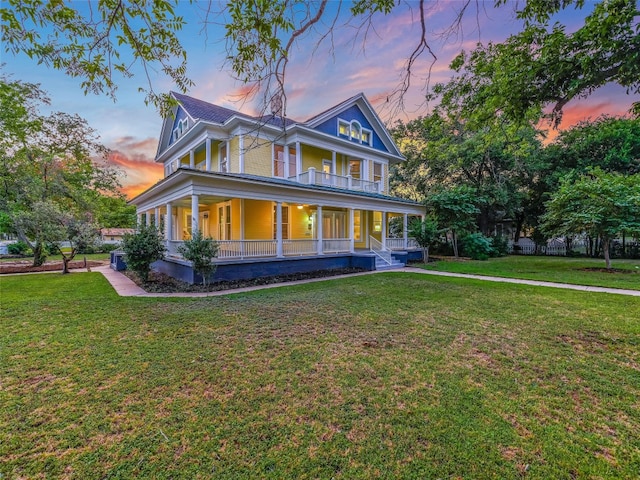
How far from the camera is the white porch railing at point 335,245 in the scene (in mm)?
14477

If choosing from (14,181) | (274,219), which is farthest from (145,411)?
(14,181)

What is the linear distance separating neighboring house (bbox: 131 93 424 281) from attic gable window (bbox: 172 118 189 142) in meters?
0.06

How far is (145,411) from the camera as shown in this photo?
9.64 feet

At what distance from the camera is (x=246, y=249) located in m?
12.0

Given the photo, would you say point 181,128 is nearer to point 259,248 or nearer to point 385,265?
point 259,248

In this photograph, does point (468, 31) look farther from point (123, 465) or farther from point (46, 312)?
point (46, 312)

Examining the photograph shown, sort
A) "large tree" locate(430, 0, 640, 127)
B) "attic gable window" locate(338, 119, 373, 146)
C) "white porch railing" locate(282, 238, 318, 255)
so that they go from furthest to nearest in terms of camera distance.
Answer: "attic gable window" locate(338, 119, 373, 146)
"white porch railing" locate(282, 238, 318, 255)
"large tree" locate(430, 0, 640, 127)

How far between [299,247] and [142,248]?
6.33 metres

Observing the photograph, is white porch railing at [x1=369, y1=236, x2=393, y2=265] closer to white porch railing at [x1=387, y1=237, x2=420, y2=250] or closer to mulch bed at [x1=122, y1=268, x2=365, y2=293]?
white porch railing at [x1=387, y1=237, x2=420, y2=250]

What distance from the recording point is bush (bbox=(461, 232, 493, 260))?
19.8 meters

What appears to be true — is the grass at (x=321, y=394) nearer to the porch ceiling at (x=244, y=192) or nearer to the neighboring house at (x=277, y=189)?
the porch ceiling at (x=244, y=192)

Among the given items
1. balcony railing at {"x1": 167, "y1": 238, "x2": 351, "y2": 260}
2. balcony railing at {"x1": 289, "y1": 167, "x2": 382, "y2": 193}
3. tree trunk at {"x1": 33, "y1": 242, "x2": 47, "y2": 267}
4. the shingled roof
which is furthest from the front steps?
tree trunk at {"x1": 33, "y1": 242, "x2": 47, "y2": 267}

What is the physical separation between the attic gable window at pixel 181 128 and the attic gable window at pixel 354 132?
938 cm

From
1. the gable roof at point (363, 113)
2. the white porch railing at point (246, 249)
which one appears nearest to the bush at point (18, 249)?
the white porch railing at point (246, 249)
